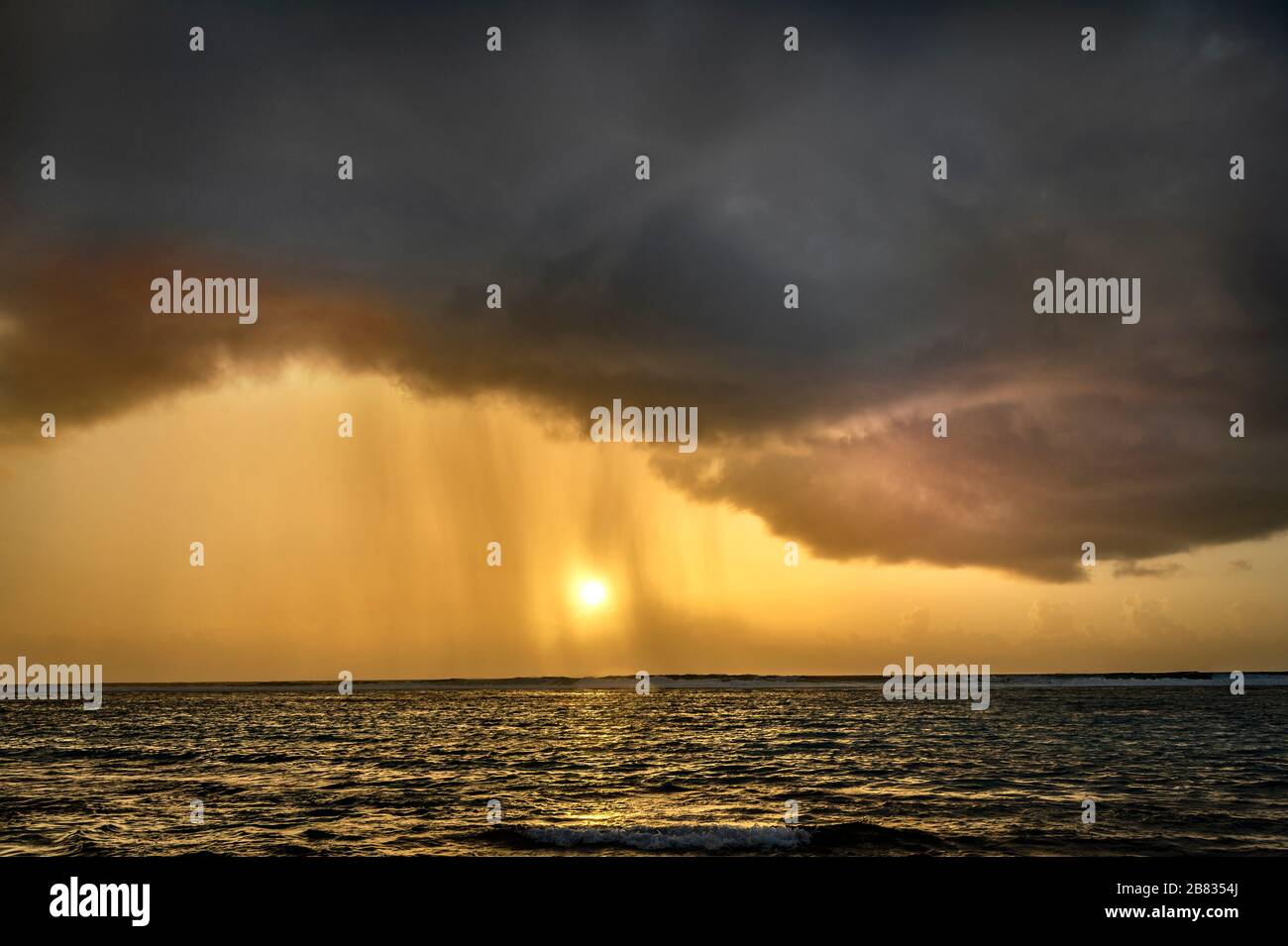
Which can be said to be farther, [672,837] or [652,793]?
[652,793]

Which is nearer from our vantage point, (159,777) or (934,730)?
(159,777)

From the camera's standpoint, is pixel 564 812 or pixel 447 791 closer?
pixel 564 812
